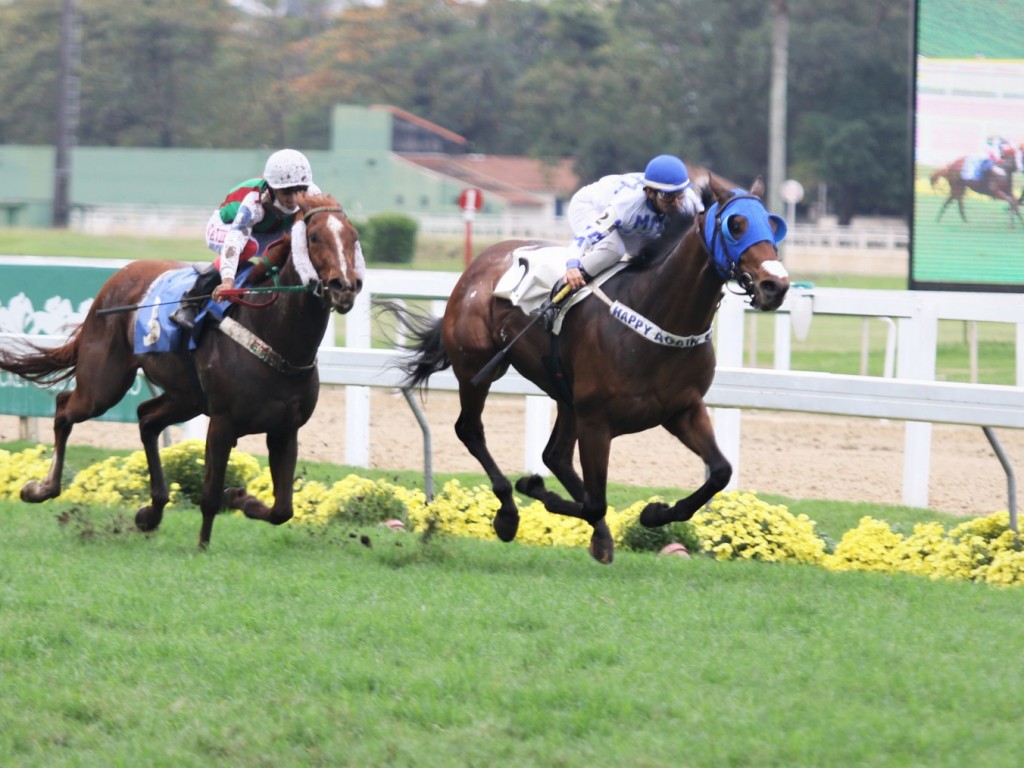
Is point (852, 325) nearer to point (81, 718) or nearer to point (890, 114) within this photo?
point (81, 718)

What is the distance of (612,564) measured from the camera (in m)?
6.50

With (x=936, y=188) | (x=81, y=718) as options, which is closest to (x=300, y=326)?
(x=81, y=718)

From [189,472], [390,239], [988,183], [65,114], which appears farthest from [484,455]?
[65,114]

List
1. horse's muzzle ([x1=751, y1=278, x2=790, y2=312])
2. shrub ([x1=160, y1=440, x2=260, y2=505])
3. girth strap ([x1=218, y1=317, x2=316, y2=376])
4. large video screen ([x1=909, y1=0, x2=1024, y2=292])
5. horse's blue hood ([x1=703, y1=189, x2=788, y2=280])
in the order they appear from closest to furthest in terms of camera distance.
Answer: horse's muzzle ([x1=751, y1=278, x2=790, y2=312])
horse's blue hood ([x1=703, y1=189, x2=788, y2=280])
girth strap ([x1=218, y1=317, x2=316, y2=376])
shrub ([x1=160, y1=440, x2=260, y2=505])
large video screen ([x1=909, y1=0, x2=1024, y2=292])

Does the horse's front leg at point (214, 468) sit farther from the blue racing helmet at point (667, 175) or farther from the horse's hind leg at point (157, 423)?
the blue racing helmet at point (667, 175)

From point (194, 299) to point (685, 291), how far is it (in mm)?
2241

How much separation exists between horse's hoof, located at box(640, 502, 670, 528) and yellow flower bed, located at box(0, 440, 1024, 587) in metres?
0.62

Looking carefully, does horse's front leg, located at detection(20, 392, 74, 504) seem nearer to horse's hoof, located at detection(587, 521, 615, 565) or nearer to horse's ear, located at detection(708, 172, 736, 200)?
horse's hoof, located at detection(587, 521, 615, 565)

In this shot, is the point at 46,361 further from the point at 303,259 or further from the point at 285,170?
the point at 303,259

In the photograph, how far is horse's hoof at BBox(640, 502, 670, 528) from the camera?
636 cm

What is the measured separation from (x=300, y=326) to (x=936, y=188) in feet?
15.3

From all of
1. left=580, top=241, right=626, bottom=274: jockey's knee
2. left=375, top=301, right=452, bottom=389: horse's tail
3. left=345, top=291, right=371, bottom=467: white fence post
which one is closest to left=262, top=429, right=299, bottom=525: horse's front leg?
left=375, top=301, right=452, bottom=389: horse's tail

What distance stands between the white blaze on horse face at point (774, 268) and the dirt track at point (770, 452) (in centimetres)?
328

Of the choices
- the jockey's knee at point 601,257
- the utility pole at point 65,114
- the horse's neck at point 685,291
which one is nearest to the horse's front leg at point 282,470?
the jockey's knee at point 601,257
